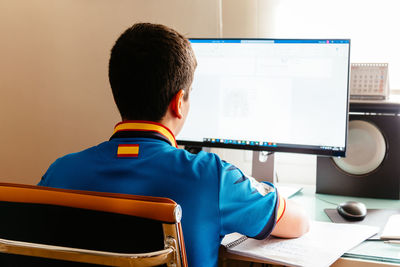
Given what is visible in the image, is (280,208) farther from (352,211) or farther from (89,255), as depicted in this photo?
(89,255)

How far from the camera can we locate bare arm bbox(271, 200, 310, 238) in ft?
3.39

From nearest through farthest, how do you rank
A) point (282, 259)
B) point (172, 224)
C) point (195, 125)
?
point (172, 224), point (282, 259), point (195, 125)

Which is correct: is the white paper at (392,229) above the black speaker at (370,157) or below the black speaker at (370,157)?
below

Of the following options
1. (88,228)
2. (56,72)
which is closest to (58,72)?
(56,72)

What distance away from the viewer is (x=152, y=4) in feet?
6.05

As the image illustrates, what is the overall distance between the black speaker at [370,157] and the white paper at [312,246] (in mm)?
331

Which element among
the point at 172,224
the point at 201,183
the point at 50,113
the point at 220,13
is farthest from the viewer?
the point at 50,113

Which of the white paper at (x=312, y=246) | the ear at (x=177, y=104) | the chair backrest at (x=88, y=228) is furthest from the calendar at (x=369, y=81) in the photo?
the chair backrest at (x=88, y=228)

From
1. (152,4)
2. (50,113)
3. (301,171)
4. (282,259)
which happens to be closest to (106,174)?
(282,259)

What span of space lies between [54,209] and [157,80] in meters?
0.35

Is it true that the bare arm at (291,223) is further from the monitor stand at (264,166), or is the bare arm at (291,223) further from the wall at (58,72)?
the wall at (58,72)

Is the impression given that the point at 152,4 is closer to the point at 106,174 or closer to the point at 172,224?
the point at 106,174

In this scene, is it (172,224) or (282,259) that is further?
(282,259)

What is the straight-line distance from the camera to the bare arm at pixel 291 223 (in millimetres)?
1032
